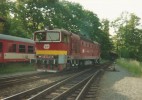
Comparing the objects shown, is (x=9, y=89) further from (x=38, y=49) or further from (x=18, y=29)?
(x=18, y=29)

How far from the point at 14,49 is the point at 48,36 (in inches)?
235

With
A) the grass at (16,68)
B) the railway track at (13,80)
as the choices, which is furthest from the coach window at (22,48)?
the railway track at (13,80)

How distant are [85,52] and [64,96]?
1798cm

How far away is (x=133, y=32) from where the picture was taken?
5484 centimetres

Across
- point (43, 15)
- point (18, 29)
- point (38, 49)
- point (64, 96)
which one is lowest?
point (64, 96)

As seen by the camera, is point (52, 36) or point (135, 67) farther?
point (135, 67)

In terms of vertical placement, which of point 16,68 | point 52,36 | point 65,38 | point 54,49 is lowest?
point 16,68

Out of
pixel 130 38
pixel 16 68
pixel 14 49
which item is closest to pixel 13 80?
pixel 16 68

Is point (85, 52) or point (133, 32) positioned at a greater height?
point (133, 32)

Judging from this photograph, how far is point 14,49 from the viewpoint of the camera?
26484mm

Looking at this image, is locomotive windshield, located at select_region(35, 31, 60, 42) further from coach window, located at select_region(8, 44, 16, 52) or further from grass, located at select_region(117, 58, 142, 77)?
grass, located at select_region(117, 58, 142, 77)

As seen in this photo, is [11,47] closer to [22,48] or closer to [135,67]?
[22,48]

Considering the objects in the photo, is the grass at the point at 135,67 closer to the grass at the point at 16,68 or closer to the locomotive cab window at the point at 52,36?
the locomotive cab window at the point at 52,36


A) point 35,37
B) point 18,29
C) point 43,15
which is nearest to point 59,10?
point 43,15
